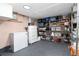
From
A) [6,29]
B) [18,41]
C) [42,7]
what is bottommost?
[18,41]

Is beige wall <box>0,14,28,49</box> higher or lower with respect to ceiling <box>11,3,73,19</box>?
lower

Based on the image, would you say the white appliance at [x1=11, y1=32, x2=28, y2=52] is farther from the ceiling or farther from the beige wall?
the ceiling

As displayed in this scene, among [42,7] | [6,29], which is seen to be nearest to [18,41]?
[6,29]

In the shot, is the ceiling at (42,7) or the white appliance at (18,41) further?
the white appliance at (18,41)

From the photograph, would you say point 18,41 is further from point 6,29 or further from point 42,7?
point 42,7

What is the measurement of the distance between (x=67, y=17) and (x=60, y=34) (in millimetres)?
1269

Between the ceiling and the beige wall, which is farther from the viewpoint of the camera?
the beige wall

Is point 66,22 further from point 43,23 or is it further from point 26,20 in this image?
point 26,20

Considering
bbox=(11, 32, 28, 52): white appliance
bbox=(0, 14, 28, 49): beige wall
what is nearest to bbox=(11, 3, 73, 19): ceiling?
bbox=(0, 14, 28, 49): beige wall

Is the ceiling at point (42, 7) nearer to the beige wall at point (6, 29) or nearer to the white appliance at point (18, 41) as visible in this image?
the beige wall at point (6, 29)

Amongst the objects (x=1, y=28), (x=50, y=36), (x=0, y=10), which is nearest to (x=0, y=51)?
(x=1, y=28)

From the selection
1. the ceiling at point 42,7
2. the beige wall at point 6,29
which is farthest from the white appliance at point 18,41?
the ceiling at point 42,7

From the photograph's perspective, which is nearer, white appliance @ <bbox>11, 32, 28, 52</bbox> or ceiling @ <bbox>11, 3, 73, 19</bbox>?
ceiling @ <bbox>11, 3, 73, 19</bbox>

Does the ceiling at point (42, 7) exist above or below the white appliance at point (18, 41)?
above
